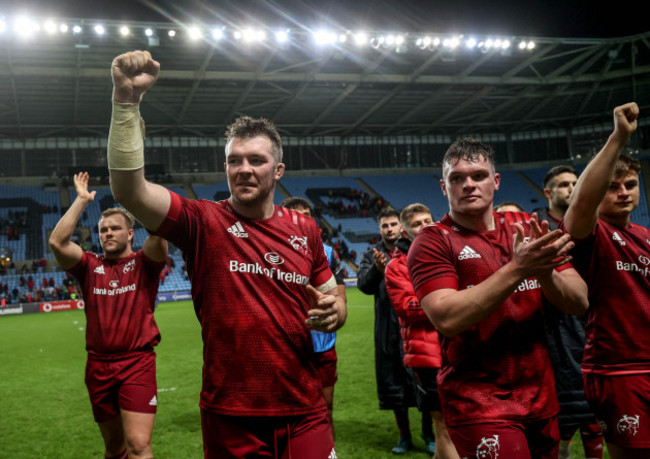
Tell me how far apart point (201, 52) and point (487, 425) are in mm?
25847

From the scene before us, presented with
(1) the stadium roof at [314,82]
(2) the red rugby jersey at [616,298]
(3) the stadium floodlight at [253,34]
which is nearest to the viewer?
(2) the red rugby jersey at [616,298]

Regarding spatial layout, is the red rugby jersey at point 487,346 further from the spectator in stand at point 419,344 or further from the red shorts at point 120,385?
the red shorts at point 120,385

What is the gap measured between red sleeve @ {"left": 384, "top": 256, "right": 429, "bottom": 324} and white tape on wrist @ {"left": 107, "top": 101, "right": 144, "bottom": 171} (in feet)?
9.69

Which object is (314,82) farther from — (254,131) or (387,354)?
(254,131)

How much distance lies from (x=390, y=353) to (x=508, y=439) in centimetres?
289

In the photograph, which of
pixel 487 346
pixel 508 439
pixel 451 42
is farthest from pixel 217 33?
pixel 508 439

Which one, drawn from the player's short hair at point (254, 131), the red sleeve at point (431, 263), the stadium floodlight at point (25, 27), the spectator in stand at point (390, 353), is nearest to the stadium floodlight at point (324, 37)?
the stadium floodlight at point (25, 27)

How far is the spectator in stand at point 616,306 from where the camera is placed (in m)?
3.04

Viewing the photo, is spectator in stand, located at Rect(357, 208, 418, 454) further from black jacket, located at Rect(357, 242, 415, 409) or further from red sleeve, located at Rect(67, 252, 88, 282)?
red sleeve, located at Rect(67, 252, 88, 282)

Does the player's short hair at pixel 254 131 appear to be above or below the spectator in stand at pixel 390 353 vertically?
above

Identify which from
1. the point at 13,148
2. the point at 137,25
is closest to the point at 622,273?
the point at 137,25

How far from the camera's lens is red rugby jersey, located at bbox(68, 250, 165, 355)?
4.47 meters

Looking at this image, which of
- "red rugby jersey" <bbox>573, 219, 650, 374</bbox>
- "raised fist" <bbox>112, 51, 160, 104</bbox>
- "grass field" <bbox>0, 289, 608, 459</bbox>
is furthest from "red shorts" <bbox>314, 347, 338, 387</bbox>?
"raised fist" <bbox>112, 51, 160, 104</bbox>

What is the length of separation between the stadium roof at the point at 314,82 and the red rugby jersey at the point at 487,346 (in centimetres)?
2212
